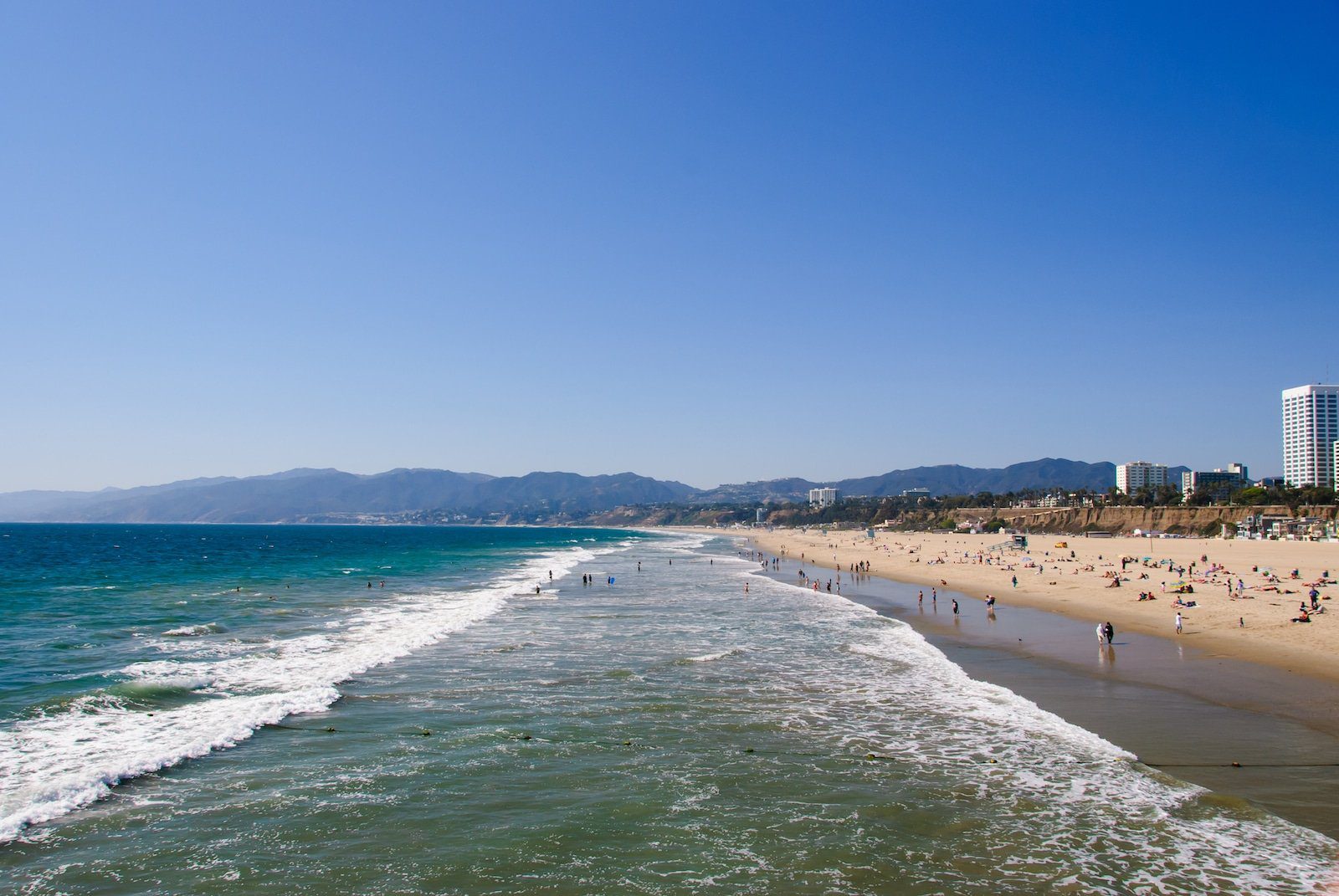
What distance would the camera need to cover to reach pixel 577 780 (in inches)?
544

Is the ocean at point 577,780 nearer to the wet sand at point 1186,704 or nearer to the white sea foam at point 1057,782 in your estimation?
the white sea foam at point 1057,782

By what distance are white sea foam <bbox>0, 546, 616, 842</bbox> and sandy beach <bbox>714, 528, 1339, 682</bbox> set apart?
2733 cm

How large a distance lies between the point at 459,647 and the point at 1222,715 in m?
22.6

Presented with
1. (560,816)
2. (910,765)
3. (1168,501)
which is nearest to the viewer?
(560,816)

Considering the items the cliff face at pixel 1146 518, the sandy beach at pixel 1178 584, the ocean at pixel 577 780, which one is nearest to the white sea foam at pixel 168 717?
the ocean at pixel 577 780

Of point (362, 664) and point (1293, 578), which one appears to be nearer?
point (362, 664)

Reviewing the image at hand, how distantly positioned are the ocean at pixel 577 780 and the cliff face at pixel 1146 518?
375 feet

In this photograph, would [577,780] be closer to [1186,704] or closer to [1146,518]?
[1186,704]

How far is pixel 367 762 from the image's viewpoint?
14852 millimetres

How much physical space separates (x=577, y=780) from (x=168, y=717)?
11.1 meters

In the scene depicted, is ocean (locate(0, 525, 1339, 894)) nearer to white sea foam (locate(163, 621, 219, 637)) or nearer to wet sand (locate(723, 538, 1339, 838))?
wet sand (locate(723, 538, 1339, 838))

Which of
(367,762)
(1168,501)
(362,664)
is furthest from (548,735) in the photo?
(1168,501)

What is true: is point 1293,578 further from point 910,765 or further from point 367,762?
point 367,762

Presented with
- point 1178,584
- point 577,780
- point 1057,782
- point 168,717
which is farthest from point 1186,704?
point 1178,584
